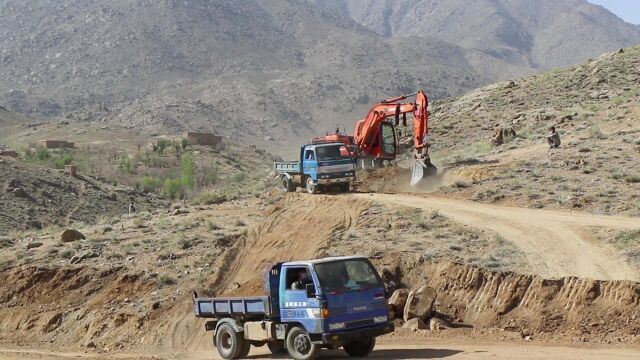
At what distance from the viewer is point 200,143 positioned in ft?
374

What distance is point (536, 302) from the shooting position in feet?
80.1

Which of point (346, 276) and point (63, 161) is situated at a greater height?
point (63, 161)

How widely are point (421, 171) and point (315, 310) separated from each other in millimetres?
23144

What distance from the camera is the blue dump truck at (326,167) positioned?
41312mm

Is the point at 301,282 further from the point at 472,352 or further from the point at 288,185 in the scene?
the point at 288,185

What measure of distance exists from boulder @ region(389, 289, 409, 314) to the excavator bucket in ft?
56.3

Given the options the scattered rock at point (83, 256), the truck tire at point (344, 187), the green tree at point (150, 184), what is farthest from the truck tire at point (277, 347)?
the green tree at point (150, 184)

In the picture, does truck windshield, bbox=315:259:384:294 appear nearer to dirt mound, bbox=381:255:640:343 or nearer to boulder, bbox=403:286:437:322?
boulder, bbox=403:286:437:322

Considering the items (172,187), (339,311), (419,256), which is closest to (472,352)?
(339,311)

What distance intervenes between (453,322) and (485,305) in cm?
99

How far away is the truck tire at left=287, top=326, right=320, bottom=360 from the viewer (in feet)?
66.8

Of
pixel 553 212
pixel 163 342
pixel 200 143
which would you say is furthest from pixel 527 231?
pixel 200 143

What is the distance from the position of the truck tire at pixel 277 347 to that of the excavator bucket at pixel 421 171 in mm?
21268

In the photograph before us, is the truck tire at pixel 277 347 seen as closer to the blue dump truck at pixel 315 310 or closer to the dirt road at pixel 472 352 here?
the blue dump truck at pixel 315 310
